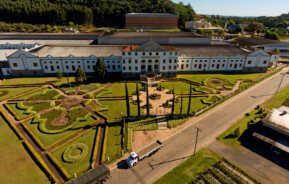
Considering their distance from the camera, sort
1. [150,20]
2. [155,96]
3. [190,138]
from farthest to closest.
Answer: [150,20] < [155,96] < [190,138]

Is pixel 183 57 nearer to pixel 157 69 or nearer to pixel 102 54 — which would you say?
pixel 157 69

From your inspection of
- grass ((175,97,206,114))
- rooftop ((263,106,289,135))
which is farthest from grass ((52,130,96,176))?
rooftop ((263,106,289,135))

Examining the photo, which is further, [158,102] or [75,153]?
[158,102]

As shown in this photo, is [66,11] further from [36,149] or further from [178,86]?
[36,149]

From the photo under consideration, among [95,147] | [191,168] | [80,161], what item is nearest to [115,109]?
[95,147]

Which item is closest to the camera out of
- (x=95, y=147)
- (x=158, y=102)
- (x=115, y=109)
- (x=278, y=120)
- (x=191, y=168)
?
(x=191, y=168)

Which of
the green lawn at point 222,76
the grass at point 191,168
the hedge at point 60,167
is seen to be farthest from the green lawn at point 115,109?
the green lawn at point 222,76

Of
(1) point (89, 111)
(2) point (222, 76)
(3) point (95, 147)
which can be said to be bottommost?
(3) point (95, 147)
